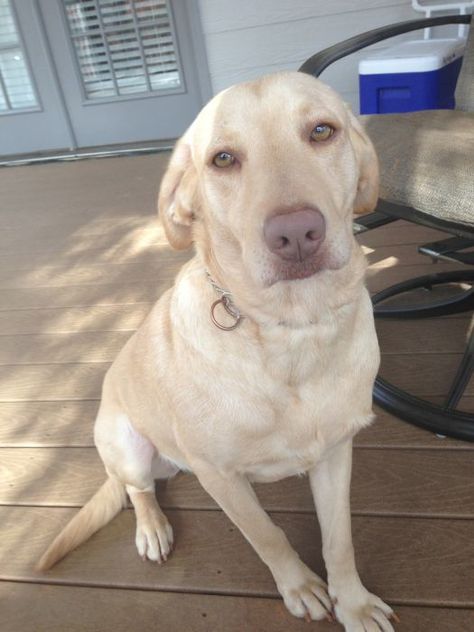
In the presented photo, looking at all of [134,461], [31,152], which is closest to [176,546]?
[134,461]

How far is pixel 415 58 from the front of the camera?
2627mm

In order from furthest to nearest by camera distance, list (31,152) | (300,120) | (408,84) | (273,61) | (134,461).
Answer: (31,152) < (273,61) < (408,84) < (134,461) < (300,120)

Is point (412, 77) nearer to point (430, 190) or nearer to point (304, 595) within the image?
point (430, 190)

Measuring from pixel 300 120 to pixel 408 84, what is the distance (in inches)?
81.9

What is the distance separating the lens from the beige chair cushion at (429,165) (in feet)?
4.14

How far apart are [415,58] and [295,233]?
7.50 ft

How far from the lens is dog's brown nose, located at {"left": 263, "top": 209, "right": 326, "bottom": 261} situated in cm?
82

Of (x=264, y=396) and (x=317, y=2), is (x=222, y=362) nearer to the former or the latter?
(x=264, y=396)

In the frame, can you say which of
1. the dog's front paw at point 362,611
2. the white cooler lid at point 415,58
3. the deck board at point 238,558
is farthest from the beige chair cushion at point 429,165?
A: the white cooler lid at point 415,58

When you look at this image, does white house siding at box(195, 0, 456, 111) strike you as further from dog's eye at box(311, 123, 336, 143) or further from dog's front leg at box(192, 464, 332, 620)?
dog's front leg at box(192, 464, 332, 620)

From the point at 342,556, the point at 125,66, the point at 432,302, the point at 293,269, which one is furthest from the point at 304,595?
the point at 125,66

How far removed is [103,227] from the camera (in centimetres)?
333

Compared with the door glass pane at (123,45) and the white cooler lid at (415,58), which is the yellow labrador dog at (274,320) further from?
the door glass pane at (123,45)

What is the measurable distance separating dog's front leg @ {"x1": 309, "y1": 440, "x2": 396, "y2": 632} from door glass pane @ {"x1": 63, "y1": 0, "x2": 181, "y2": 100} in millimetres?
4082
